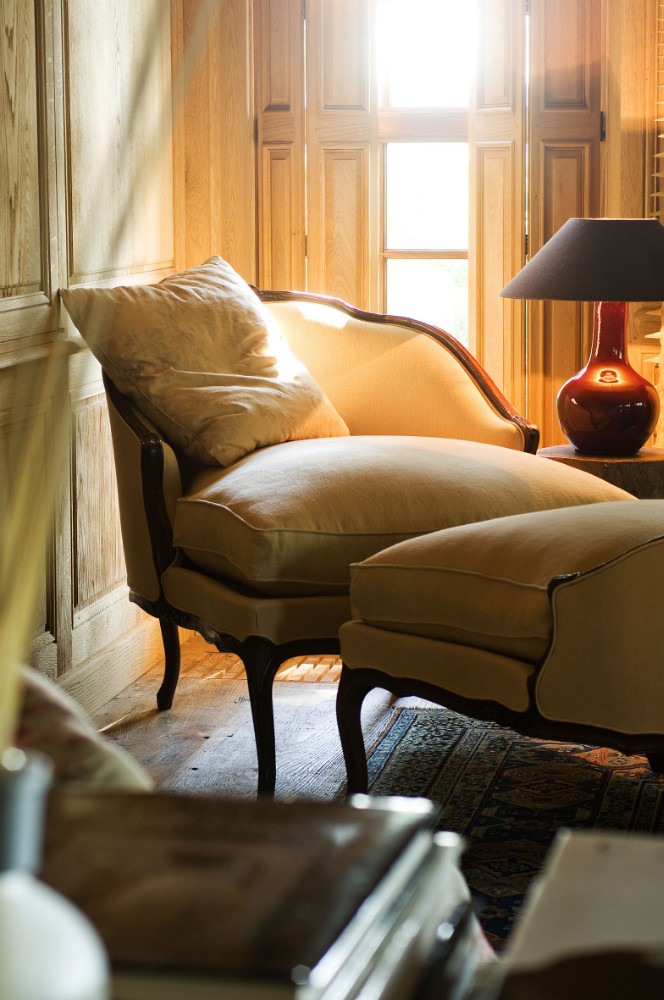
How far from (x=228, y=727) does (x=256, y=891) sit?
230 centimetres

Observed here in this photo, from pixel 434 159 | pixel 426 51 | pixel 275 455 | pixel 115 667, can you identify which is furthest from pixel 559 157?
pixel 115 667

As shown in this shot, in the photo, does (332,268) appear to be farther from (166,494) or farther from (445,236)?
(166,494)

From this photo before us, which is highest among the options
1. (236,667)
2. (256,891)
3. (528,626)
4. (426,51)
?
(426,51)

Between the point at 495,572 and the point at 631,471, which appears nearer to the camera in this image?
the point at 495,572

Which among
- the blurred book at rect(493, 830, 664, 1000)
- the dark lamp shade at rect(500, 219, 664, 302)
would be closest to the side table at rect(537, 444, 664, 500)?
the dark lamp shade at rect(500, 219, 664, 302)

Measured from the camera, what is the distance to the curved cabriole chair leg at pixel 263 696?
2.15m

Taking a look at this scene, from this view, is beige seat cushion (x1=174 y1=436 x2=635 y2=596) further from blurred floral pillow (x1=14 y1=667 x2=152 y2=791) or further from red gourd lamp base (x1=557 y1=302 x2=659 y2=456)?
blurred floral pillow (x1=14 y1=667 x2=152 y2=791)

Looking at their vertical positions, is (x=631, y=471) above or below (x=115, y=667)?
above

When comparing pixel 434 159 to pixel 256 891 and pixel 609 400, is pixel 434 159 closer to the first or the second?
pixel 609 400

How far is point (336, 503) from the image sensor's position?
85.6 inches

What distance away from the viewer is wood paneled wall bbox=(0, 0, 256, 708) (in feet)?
8.02

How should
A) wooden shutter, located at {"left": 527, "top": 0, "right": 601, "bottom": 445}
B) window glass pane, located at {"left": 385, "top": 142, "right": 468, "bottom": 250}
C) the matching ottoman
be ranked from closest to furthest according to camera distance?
the matching ottoman → wooden shutter, located at {"left": 527, "top": 0, "right": 601, "bottom": 445} → window glass pane, located at {"left": 385, "top": 142, "right": 468, "bottom": 250}

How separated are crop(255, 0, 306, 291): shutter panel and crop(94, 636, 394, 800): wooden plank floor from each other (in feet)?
4.30

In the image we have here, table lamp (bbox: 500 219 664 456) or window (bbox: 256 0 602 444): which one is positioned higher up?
window (bbox: 256 0 602 444)
